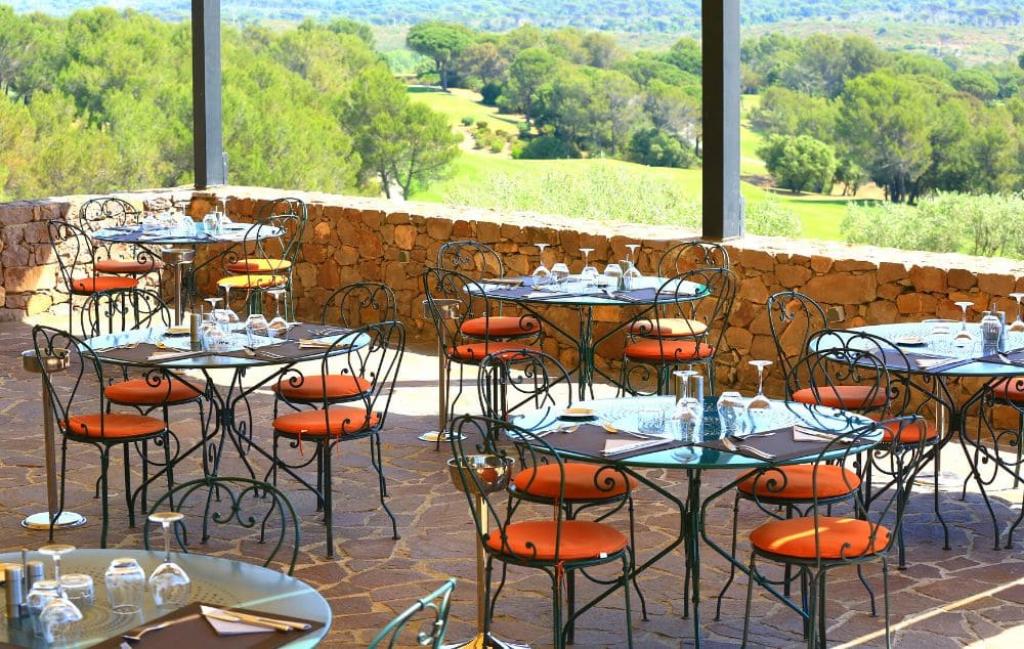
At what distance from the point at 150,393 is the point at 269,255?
4.90 m

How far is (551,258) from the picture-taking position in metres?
8.80

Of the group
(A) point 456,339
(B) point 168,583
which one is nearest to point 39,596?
(B) point 168,583

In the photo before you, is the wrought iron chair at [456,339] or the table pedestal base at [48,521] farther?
the wrought iron chair at [456,339]

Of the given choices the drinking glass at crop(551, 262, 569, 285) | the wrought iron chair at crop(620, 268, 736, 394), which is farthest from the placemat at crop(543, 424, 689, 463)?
the drinking glass at crop(551, 262, 569, 285)

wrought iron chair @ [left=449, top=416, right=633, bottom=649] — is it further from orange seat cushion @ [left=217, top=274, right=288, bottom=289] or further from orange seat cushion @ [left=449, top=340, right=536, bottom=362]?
orange seat cushion @ [left=217, top=274, right=288, bottom=289]

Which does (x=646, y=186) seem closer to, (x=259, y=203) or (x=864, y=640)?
(x=259, y=203)

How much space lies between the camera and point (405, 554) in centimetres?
546

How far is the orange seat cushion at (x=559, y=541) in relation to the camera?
407 centimetres

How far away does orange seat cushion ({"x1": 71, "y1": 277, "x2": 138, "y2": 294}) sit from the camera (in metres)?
8.79

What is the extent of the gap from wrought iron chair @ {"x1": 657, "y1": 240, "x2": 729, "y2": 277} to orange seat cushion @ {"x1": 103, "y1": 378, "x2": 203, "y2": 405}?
305 cm

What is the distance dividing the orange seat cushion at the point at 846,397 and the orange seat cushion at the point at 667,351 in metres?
0.85

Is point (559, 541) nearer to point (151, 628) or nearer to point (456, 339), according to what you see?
point (151, 628)

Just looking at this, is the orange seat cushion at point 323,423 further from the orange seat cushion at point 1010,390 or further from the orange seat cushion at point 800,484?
the orange seat cushion at point 1010,390

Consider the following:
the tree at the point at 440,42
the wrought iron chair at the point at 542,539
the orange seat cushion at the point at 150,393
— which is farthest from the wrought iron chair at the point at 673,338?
the tree at the point at 440,42
